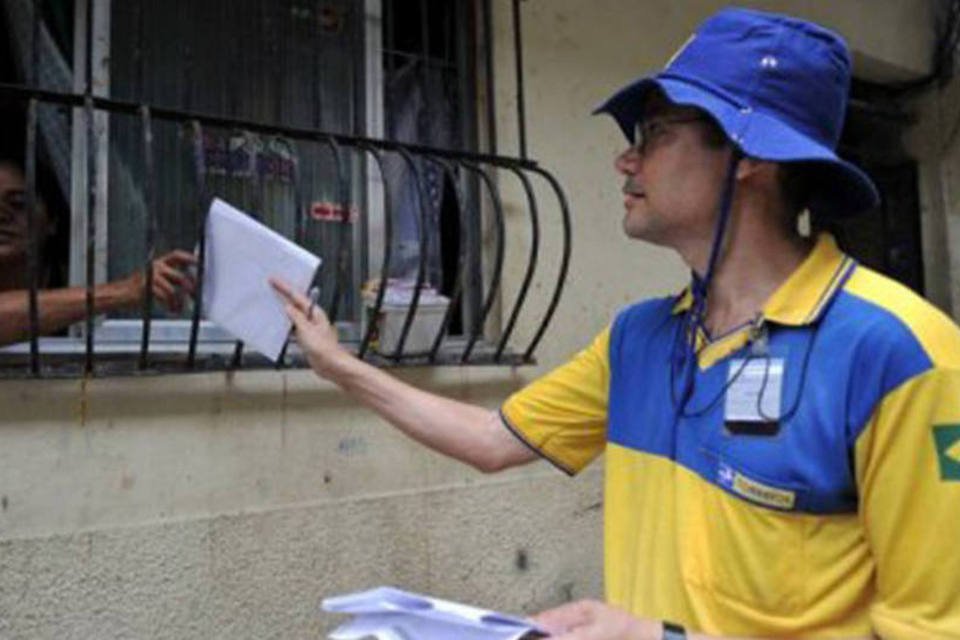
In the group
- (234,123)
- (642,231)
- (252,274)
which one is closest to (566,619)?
(642,231)

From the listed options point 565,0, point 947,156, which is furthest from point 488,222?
point 947,156

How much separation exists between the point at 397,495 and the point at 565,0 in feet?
6.27

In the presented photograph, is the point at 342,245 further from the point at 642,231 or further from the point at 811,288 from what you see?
the point at 811,288

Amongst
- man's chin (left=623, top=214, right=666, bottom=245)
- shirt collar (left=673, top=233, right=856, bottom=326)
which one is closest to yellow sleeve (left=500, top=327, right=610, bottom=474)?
man's chin (left=623, top=214, right=666, bottom=245)

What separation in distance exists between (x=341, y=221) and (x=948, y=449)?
75.8 inches

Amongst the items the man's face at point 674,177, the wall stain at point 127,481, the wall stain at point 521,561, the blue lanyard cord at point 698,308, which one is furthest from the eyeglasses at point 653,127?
the wall stain at point 521,561

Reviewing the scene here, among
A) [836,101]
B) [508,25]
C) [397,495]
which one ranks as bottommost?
[397,495]

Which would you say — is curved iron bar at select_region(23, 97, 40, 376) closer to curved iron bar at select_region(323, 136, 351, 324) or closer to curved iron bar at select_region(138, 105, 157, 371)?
curved iron bar at select_region(138, 105, 157, 371)

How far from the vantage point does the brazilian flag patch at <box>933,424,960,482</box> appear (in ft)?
3.71

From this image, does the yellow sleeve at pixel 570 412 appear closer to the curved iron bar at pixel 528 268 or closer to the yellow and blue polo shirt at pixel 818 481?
the yellow and blue polo shirt at pixel 818 481

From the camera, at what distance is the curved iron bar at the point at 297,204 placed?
2.46m

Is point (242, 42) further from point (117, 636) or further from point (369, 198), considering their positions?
point (117, 636)

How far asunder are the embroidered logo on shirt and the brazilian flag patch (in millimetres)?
196

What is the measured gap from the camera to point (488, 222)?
119 inches
